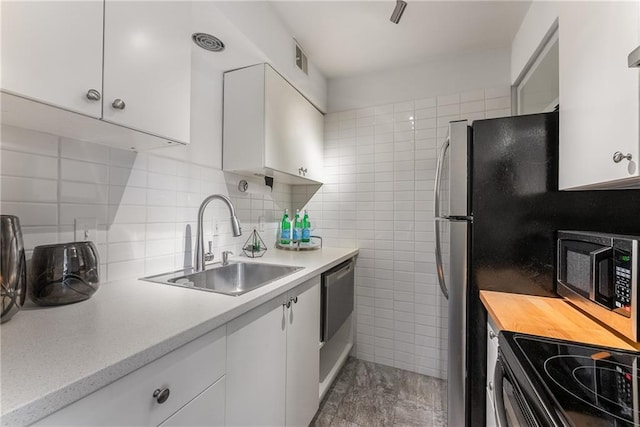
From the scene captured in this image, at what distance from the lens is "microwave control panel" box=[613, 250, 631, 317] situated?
0.77 m

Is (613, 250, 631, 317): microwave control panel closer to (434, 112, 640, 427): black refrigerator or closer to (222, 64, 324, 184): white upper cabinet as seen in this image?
(434, 112, 640, 427): black refrigerator

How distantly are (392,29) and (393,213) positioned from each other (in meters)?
1.30

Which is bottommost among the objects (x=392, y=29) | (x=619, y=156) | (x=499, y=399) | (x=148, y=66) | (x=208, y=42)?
(x=499, y=399)

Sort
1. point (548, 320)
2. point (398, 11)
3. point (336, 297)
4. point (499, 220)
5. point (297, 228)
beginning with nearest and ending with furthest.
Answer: point (548, 320), point (499, 220), point (398, 11), point (336, 297), point (297, 228)

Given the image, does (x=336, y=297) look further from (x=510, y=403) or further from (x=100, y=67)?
(x=100, y=67)

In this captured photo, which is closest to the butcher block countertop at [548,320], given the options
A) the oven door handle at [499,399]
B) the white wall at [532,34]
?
the oven door handle at [499,399]

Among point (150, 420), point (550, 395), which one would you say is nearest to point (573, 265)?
point (550, 395)

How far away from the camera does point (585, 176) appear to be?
92 cm

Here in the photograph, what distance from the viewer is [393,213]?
2230mm

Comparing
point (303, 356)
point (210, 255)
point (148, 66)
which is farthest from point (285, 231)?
point (148, 66)

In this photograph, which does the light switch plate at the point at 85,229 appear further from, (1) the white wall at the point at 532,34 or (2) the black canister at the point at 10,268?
(1) the white wall at the point at 532,34

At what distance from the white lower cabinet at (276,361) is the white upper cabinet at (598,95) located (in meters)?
1.20

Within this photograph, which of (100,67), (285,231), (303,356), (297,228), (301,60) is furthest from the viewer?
(297,228)

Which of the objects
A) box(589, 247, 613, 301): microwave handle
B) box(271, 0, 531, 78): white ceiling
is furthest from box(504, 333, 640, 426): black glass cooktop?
box(271, 0, 531, 78): white ceiling
